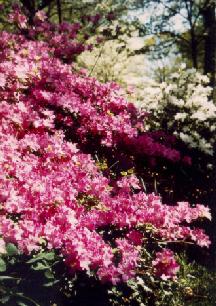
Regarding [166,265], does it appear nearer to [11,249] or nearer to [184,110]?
[11,249]

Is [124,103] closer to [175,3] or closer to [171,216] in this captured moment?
[171,216]

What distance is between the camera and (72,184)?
3.60 m

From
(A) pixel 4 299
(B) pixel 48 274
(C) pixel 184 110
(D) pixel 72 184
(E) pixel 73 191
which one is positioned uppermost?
(C) pixel 184 110

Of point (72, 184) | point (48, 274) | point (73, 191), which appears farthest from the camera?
point (72, 184)

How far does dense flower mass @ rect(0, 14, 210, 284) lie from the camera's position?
2932mm

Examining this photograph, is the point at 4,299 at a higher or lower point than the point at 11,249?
lower

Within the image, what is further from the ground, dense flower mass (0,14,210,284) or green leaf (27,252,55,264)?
dense flower mass (0,14,210,284)

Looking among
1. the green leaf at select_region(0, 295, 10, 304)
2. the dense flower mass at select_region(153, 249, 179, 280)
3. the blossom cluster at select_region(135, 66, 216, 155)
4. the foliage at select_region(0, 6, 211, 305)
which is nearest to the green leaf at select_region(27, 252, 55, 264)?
the foliage at select_region(0, 6, 211, 305)

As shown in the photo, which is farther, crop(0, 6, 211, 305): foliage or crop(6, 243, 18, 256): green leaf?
crop(0, 6, 211, 305): foliage

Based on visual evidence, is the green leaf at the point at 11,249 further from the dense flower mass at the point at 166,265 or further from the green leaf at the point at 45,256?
the dense flower mass at the point at 166,265

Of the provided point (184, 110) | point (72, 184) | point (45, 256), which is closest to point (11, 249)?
point (45, 256)

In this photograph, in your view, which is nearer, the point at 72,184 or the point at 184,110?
the point at 72,184

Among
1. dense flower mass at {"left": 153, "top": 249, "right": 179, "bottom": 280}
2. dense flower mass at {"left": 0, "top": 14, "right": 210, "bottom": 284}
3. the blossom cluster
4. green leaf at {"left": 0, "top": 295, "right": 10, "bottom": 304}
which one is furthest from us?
the blossom cluster

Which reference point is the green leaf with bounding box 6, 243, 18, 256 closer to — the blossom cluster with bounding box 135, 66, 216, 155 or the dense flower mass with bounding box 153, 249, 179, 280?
the dense flower mass with bounding box 153, 249, 179, 280
